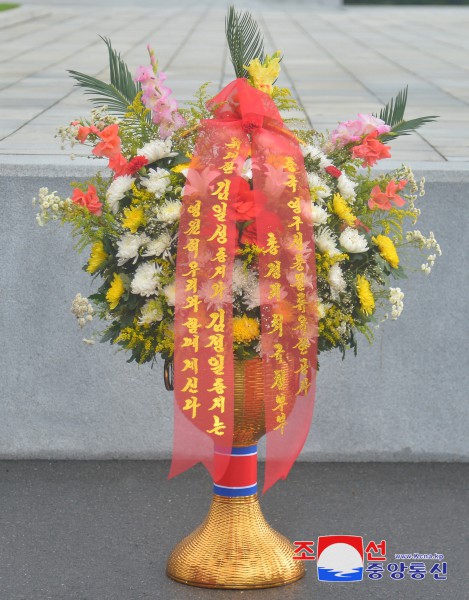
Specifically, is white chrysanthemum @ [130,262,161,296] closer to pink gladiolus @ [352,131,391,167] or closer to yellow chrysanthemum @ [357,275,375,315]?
yellow chrysanthemum @ [357,275,375,315]

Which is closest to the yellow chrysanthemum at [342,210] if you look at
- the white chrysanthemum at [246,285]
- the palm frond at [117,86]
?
the white chrysanthemum at [246,285]

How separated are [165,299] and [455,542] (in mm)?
1949

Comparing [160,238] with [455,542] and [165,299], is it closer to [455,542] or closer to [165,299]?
[165,299]

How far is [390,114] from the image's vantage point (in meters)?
5.05

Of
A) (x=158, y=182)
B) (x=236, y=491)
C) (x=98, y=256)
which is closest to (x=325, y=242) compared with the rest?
(x=158, y=182)

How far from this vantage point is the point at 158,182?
4.48 metres

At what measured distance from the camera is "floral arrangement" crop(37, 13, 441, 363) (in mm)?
4449

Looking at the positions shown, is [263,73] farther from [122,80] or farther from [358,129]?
[122,80]

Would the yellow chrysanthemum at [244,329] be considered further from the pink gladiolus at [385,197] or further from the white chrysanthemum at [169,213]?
the pink gladiolus at [385,197]

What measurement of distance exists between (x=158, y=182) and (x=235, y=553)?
1499mm

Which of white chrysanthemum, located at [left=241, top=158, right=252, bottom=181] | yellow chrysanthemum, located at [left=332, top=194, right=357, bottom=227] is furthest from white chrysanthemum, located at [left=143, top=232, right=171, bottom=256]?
yellow chrysanthemum, located at [left=332, top=194, right=357, bottom=227]

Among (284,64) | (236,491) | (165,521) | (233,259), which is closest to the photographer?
(233,259)

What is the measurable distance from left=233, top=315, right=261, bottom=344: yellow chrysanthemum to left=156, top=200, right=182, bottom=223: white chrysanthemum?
43 cm

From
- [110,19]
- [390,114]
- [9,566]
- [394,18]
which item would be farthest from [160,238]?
[394,18]
